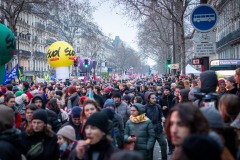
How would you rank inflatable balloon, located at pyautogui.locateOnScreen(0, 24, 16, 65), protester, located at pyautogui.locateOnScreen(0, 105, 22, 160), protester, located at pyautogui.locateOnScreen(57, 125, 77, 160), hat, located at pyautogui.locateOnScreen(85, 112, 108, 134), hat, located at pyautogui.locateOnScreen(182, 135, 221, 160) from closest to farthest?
hat, located at pyautogui.locateOnScreen(182, 135, 221, 160) → hat, located at pyautogui.locateOnScreen(85, 112, 108, 134) → protester, located at pyautogui.locateOnScreen(0, 105, 22, 160) → protester, located at pyautogui.locateOnScreen(57, 125, 77, 160) → inflatable balloon, located at pyautogui.locateOnScreen(0, 24, 16, 65)

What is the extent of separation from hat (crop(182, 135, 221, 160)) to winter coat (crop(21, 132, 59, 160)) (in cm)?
271

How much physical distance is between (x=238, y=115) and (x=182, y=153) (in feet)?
6.81

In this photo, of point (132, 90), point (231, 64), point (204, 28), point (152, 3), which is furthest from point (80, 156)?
point (152, 3)

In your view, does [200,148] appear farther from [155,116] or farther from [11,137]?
[155,116]

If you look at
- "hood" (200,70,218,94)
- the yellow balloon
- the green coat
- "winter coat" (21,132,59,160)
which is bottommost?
the green coat

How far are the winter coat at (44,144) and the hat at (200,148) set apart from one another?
2713mm

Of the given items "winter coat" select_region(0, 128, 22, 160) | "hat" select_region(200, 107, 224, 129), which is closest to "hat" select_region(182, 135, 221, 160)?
"hat" select_region(200, 107, 224, 129)

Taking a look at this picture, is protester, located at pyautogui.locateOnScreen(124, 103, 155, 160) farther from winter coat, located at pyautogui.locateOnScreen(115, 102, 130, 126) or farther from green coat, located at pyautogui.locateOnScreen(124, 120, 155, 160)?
winter coat, located at pyautogui.locateOnScreen(115, 102, 130, 126)

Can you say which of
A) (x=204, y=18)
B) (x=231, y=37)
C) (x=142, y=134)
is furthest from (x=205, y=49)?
(x=231, y=37)

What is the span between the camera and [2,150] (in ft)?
13.4

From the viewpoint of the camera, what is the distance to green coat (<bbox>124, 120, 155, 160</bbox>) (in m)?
7.56

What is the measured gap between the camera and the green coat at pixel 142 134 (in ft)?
24.8

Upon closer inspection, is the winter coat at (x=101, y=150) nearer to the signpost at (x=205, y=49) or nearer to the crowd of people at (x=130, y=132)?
the crowd of people at (x=130, y=132)

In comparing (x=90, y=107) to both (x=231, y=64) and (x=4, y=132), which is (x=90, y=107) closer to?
(x=4, y=132)
